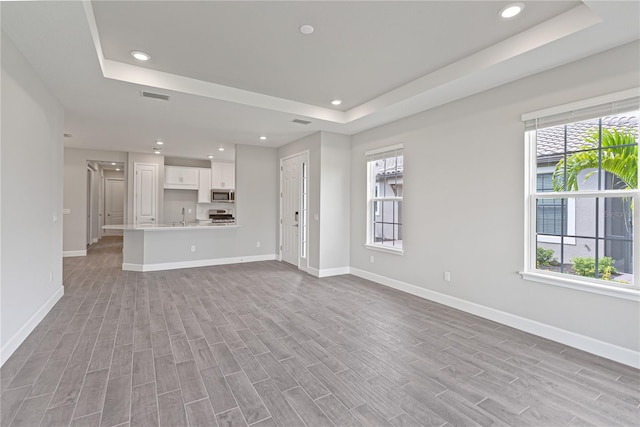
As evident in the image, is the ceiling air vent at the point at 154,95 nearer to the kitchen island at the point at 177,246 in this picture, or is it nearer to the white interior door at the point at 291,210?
the kitchen island at the point at 177,246

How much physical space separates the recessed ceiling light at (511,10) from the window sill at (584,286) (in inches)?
94.5

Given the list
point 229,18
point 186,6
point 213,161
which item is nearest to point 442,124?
point 229,18

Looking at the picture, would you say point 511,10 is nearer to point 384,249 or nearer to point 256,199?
point 384,249

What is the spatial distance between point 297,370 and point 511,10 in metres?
3.33

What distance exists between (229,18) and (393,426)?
3218mm

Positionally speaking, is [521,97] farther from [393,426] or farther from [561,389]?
[393,426]

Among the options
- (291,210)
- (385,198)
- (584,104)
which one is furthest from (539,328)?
(291,210)

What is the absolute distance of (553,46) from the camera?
2564mm

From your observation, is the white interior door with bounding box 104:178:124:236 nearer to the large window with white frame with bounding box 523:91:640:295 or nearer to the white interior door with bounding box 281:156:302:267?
the white interior door with bounding box 281:156:302:267

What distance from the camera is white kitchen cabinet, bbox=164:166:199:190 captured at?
27.6ft

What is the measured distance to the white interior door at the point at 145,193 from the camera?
790 cm

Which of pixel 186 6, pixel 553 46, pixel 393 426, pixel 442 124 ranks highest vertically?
pixel 186 6

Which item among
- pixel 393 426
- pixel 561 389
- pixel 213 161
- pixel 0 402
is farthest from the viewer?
pixel 213 161

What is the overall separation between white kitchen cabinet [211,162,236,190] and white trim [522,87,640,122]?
7.73m
